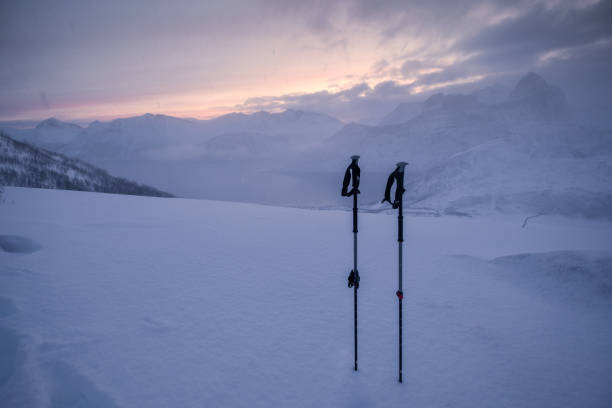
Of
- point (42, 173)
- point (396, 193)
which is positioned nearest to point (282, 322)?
point (396, 193)

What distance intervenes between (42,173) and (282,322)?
153ft

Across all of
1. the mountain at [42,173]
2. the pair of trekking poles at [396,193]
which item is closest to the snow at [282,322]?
the pair of trekking poles at [396,193]

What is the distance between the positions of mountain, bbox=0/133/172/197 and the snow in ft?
107

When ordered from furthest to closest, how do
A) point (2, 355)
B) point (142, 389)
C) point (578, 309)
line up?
point (578, 309)
point (2, 355)
point (142, 389)

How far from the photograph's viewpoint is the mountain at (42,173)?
109ft

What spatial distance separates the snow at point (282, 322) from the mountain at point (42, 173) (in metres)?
32.8

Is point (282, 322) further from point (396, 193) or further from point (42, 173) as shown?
point (42, 173)

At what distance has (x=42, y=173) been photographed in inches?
1453

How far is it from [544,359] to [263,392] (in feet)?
14.0

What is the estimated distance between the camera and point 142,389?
140 inches

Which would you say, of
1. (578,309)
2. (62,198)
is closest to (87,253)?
(62,198)

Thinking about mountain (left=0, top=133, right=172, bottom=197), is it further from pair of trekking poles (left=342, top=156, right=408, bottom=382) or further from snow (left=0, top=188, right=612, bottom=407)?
pair of trekking poles (left=342, top=156, right=408, bottom=382)

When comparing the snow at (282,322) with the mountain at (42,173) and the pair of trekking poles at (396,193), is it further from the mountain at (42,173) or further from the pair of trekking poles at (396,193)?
the mountain at (42,173)

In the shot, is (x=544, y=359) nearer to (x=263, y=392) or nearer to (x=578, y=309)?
(x=578, y=309)
